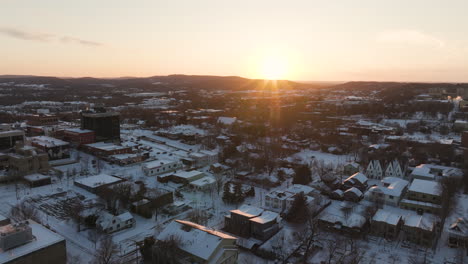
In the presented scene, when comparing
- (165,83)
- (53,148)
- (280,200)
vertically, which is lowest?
(280,200)

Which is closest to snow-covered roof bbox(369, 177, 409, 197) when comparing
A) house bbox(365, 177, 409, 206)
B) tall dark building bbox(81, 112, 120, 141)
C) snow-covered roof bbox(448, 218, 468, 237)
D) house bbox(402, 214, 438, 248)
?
house bbox(365, 177, 409, 206)

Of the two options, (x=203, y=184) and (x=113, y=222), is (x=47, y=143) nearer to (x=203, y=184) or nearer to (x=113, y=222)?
(x=203, y=184)

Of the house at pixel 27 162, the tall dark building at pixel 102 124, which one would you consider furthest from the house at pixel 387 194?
the tall dark building at pixel 102 124

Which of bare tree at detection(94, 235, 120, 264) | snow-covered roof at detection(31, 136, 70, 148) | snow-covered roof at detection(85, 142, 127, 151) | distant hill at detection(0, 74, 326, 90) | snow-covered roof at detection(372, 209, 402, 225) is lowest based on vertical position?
bare tree at detection(94, 235, 120, 264)

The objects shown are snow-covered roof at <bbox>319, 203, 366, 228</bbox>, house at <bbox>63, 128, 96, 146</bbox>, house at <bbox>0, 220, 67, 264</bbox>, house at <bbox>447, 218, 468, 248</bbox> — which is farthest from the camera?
house at <bbox>63, 128, 96, 146</bbox>

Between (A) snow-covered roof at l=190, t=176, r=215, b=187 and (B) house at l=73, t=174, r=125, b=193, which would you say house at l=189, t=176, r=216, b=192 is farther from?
(B) house at l=73, t=174, r=125, b=193

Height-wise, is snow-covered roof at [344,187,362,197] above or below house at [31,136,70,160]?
below

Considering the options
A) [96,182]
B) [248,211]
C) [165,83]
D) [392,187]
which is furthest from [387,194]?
[165,83]
